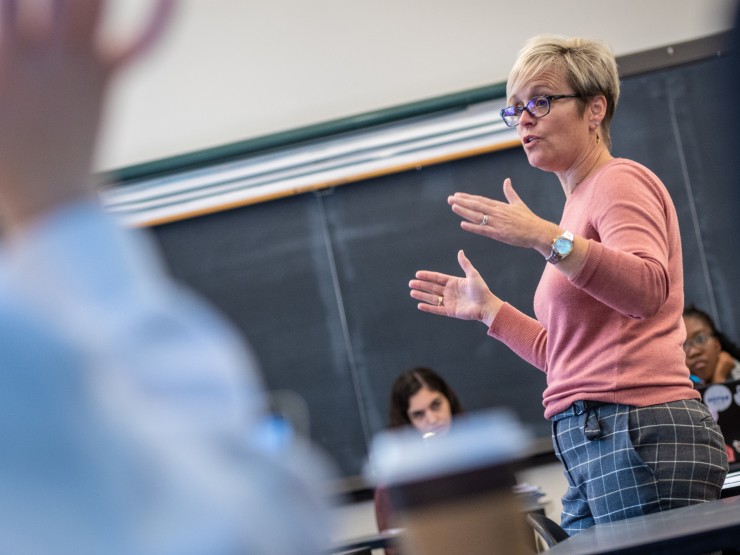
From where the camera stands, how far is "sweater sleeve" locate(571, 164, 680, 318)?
1.54m

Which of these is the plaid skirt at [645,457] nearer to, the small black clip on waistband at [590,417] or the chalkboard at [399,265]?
the small black clip on waistband at [590,417]

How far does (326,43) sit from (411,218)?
3.52 ft

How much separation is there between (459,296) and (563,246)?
1.56 ft

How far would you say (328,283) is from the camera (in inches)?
186

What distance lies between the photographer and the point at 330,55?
16.2 ft

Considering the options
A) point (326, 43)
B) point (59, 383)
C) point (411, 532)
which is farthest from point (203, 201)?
point (59, 383)

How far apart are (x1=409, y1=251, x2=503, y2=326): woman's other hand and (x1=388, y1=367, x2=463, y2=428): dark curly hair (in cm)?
222

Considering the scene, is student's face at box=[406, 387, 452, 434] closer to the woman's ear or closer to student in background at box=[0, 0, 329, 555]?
the woman's ear

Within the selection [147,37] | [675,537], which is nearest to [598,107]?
[675,537]

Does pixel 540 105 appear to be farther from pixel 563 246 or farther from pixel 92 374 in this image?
pixel 92 374

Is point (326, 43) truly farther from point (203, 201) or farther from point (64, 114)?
A: point (64, 114)

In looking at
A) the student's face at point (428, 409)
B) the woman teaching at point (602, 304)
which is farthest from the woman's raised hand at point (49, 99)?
the student's face at point (428, 409)

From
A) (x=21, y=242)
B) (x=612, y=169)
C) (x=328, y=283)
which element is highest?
(x=328, y=283)

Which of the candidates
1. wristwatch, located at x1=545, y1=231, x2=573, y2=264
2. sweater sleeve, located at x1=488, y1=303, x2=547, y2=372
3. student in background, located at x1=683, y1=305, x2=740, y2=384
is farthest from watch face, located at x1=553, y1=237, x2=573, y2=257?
student in background, located at x1=683, y1=305, x2=740, y2=384
